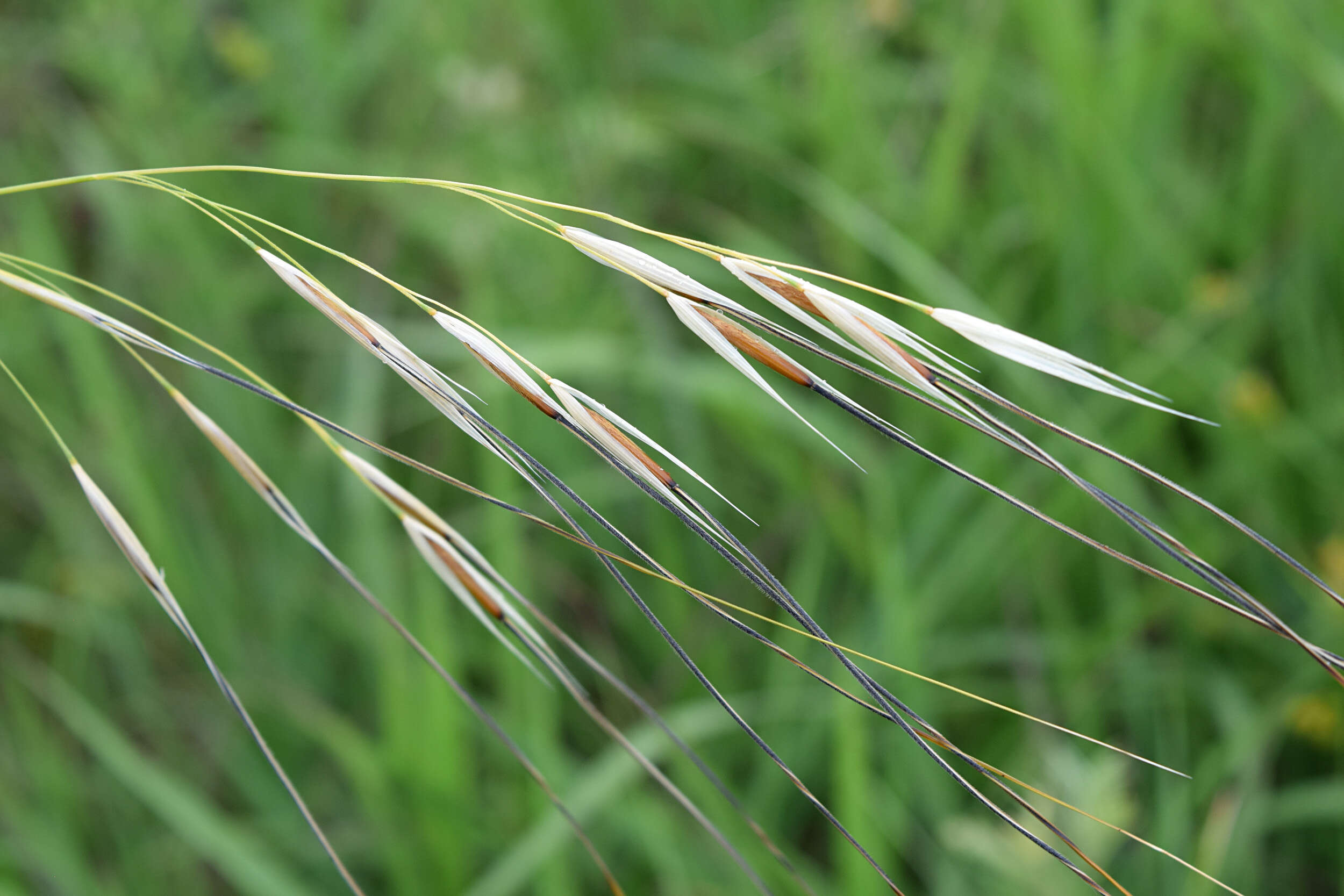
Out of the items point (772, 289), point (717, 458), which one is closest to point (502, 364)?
point (772, 289)

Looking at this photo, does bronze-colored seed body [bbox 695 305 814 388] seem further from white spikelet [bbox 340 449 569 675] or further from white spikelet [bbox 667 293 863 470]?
white spikelet [bbox 340 449 569 675]

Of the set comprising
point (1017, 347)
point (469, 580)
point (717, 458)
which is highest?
point (1017, 347)

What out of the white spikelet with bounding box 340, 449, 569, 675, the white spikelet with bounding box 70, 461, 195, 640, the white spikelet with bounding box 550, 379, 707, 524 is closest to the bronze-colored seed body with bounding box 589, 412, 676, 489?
the white spikelet with bounding box 550, 379, 707, 524

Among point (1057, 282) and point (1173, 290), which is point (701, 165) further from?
point (1173, 290)

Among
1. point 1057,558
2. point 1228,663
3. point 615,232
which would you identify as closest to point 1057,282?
point 1057,558

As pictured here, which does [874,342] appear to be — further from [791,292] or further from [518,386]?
[518,386]

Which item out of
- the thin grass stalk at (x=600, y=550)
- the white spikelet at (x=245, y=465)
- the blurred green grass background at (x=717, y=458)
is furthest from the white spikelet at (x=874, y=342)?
the blurred green grass background at (x=717, y=458)

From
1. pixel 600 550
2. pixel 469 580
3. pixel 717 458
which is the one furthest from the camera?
pixel 717 458
